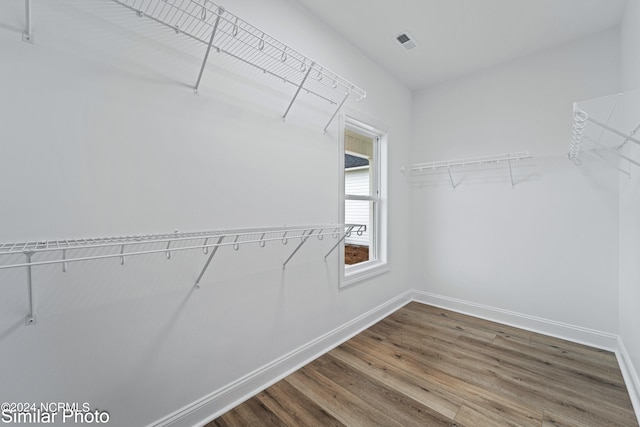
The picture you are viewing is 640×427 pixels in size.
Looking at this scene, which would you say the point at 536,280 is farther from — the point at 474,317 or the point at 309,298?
the point at 309,298

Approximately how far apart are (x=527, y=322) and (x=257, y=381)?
2.64 metres

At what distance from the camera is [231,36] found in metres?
1.42

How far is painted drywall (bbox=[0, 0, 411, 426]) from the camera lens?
1.00 meters

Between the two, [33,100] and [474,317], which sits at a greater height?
[33,100]

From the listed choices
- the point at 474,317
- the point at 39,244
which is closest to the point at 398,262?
the point at 474,317

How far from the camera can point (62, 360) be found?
105cm

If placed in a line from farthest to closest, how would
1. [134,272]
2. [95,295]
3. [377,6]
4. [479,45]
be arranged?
[479,45] → [377,6] → [134,272] → [95,295]

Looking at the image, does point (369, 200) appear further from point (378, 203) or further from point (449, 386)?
point (449, 386)

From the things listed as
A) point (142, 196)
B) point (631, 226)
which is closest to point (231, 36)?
point (142, 196)

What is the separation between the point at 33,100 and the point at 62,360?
3.38ft

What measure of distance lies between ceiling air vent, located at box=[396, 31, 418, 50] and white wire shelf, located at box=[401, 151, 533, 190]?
1251 mm

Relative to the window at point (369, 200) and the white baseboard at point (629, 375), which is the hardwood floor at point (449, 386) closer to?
the white baseboard at point (629, 375)

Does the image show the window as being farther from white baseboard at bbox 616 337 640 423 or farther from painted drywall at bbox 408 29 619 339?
white baseboard at bbox 616 337 640 423

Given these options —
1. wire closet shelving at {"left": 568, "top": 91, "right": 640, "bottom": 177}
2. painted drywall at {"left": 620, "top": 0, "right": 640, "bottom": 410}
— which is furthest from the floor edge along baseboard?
wire closet shelving at {"left": 568, "top": 91, "right": 640, "bottom": 177}
